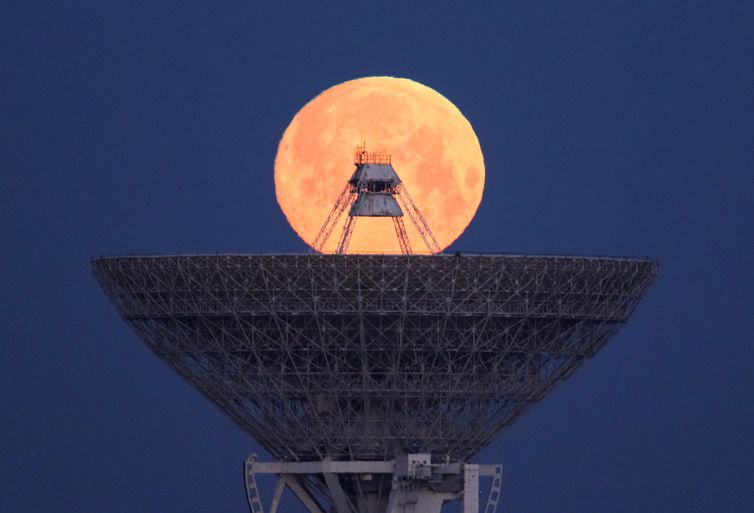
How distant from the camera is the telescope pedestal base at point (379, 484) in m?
101

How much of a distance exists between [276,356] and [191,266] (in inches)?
176

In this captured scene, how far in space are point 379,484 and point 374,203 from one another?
8.87 metres

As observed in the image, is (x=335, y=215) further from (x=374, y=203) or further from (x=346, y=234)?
(x=374, y=203)

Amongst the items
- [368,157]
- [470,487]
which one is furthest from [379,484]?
[368,157]

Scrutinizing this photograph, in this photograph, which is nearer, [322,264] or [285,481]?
[322,264]

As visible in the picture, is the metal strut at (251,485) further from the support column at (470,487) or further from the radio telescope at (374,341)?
the support column at (470,487)

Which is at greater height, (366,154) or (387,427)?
(366,154)

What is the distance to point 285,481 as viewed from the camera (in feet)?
338

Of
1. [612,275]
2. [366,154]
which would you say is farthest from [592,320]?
[366,154]

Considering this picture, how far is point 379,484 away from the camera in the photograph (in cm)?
10250

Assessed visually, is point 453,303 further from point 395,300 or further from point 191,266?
point 191,266

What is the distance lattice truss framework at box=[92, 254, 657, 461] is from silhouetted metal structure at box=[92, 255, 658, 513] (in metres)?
0.06

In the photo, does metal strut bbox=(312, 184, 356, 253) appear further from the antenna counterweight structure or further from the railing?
the railing

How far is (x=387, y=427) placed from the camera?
3981 inches
